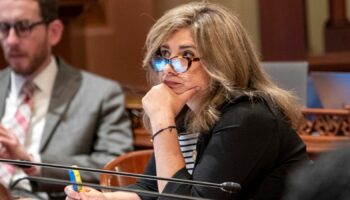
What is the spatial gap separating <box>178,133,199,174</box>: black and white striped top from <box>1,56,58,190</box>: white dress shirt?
1125 millimetres

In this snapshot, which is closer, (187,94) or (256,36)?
(187,94)

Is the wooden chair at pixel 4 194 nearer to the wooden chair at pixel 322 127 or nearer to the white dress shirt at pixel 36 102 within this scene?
the white dress shirt at pixel 36 102

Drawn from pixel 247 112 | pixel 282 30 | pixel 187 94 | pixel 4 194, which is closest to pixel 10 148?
pixel 4 194

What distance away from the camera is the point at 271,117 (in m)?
2.03

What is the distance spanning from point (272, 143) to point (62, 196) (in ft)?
4.28

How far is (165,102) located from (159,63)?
11 cm

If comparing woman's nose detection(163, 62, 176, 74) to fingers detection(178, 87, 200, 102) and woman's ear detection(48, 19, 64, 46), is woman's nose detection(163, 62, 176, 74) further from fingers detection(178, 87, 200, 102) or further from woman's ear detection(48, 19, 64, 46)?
woman's ear detection(48, 19, 64, 46)

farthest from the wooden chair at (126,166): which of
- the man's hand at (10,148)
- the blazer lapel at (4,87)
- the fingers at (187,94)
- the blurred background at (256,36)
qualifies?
the blurred background at (256,36)

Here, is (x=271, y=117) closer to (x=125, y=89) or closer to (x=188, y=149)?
(x=188, y=149)

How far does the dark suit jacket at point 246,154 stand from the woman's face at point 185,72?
100 mm

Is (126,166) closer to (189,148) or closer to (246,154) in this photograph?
(189,148)

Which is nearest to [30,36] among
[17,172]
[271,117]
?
[17,172]

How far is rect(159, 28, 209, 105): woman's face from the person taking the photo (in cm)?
208

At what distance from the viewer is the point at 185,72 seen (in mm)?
2074
